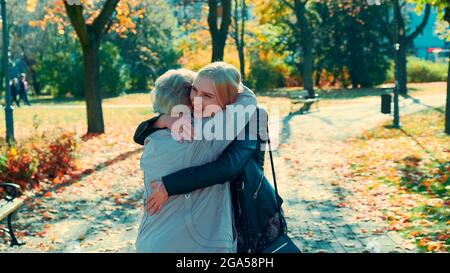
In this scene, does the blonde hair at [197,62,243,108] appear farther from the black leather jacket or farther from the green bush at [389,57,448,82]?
the green bush at [389,57,448,82]

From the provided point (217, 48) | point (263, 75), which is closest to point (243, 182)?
point (217, 48)

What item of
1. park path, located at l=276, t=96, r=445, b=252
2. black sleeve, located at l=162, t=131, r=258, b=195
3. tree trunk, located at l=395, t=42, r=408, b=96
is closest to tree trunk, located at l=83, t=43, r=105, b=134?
park path, located at l=276, t=96, r=445, b=252

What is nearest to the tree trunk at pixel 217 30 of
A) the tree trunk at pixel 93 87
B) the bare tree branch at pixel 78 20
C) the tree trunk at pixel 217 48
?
the tree trunk at pixel 217 48

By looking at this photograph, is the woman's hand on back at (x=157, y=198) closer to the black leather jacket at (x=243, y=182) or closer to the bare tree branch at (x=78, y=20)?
the black leather jacket at (x=243, y=182)

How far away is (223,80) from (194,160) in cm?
36

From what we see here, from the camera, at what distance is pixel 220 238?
10.1 feet

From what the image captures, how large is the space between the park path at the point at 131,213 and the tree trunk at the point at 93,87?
12.1 feet

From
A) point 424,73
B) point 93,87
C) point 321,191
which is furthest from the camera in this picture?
point 424,73

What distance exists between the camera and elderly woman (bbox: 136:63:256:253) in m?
3.02

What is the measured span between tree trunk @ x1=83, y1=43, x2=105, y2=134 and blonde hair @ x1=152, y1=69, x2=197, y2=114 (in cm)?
1551

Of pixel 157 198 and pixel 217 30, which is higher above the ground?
pixel 217 30

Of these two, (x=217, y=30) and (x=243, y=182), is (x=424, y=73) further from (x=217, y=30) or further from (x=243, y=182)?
(x=243, y=182)

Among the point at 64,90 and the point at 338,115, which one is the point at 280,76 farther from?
the point at 338,115

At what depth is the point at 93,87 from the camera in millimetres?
18531
